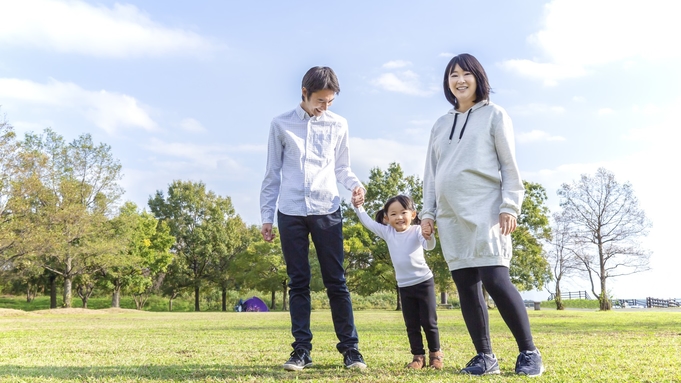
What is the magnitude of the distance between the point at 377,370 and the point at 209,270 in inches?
1677

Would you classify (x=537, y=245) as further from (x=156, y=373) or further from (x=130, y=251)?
(x=156, y=373)

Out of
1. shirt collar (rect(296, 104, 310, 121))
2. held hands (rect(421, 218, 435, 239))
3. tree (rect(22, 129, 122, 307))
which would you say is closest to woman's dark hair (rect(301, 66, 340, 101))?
shirt collar (rect(296, 104, 310, 121))

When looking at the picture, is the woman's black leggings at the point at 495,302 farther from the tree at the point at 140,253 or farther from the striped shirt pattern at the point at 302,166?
the tree at the point at 140,253

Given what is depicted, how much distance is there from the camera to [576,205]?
1334 inches

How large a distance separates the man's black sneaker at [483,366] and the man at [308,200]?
845mm

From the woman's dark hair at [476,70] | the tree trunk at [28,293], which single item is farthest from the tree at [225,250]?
the woman's dark hair at [476,70]

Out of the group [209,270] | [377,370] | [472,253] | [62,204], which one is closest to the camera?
[472,253]

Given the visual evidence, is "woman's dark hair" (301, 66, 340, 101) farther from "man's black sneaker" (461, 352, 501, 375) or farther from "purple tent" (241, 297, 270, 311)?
"purple tent" (241, 297, 270, 311)

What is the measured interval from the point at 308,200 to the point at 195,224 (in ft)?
144

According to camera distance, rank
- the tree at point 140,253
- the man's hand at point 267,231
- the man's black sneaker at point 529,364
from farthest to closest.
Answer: the tree at point 140,253 < the man's hand at point 267,231 < the man's black sneaker at point 529,364

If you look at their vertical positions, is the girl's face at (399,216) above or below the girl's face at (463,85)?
below

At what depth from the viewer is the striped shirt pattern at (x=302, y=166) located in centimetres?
424

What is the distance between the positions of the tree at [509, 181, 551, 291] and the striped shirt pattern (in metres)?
29.4

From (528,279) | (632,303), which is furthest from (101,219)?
(632,303)
